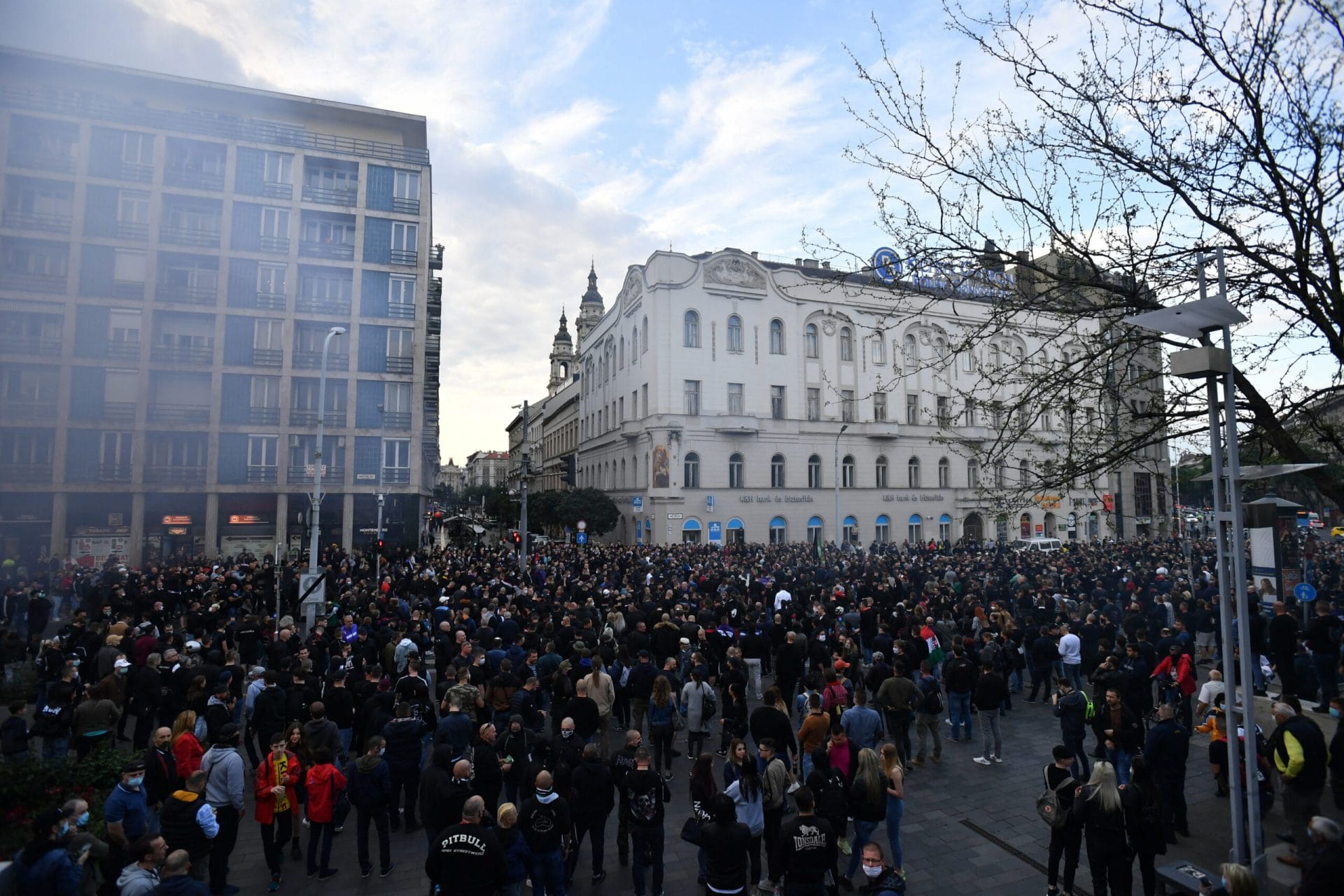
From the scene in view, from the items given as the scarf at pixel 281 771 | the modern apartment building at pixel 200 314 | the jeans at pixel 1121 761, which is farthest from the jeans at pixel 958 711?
the modern apartment building at pixel 200 314

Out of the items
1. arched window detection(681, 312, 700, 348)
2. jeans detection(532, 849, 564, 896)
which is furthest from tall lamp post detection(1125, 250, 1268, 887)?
arched window detection(681, 312, 700, 348)

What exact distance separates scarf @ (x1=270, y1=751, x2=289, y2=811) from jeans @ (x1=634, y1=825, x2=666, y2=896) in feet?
12.5

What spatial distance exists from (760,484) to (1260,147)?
3872 centimetres

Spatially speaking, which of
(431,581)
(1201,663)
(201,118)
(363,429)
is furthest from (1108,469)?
(201,118)

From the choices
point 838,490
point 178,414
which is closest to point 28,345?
point 178,414

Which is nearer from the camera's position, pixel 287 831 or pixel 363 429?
pixel 287 831

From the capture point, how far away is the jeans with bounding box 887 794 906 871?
671 cm

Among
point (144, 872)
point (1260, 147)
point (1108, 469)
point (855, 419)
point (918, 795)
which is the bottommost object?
point (918, 795)

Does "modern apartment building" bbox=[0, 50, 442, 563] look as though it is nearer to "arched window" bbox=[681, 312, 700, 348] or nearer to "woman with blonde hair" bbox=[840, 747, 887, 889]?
"arched window" bbox=[681, 312, 700, 348]

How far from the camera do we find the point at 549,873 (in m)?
6.12

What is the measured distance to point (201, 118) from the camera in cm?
3388

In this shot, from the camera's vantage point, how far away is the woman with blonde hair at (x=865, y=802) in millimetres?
6500

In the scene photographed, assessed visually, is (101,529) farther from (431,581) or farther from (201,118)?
(431,581)

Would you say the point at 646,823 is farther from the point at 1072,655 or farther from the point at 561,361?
the point at 561,361
